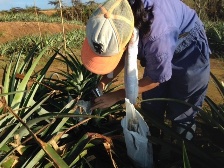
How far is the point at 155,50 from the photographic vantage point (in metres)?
2.03

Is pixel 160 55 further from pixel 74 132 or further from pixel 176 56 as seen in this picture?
pixel 74 132

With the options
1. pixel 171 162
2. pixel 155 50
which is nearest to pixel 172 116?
pixel 171 162

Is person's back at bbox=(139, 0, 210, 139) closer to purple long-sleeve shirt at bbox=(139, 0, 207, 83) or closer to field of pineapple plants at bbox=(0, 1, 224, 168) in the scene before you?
purple long-sleeve shirt at bbox=(139, 0, 207, 83)

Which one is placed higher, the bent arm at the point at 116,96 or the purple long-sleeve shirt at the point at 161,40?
the purple long-sleeve shirt at the point at 161,40

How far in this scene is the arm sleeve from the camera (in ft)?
6.62

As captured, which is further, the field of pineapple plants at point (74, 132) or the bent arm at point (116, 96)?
the bent arm at point (116, 96)

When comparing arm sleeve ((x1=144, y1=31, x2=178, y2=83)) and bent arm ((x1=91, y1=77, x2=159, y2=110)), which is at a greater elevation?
arm sleeve ((x1=144, y1=31, x2=178, y2=83))

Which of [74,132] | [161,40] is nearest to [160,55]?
[161,40]

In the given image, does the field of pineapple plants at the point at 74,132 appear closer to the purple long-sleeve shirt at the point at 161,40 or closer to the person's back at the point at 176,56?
the person's back at the point at 176,56

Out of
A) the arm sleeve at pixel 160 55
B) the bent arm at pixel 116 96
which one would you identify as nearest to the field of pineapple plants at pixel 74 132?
the bent arm at pixel 116 96

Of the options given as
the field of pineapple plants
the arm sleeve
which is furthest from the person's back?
the field of pineapple plants

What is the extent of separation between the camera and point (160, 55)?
6.65 ft

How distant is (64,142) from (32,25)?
53.4 ft

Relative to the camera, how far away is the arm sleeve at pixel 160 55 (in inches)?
79.4
